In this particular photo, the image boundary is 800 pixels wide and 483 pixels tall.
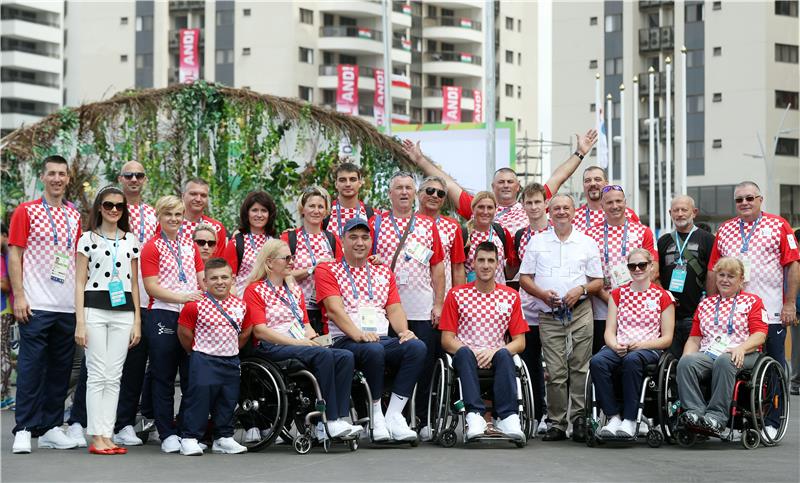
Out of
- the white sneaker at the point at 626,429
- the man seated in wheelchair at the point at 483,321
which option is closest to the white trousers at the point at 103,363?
the man seated in wheelchair at the point at 483,321

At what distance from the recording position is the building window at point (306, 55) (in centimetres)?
7606

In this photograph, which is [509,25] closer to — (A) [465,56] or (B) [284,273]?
(A) [465,56]

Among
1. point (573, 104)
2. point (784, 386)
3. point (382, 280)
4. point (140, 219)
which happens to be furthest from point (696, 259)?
point (573, 104)

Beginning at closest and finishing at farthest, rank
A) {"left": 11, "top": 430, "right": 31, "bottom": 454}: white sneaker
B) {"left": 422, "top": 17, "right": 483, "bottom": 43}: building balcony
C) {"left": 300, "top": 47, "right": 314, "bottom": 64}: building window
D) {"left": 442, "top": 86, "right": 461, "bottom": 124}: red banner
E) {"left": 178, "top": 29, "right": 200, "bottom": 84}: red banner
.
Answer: {"left": 11, "top": 430, "right": 31, "bottom": 454}: white sneaker, {"left": 178, "top": 29, "right": 200, "bottom": 84}: red banner, {"left": 300, "top": 47, "right": 314, "bottom": 64}: building window, {"left": 442, "top": 86, "right": 461, "bottom": 124}: red banner, {"left": 422, "top": 17, "right": 483, "bottom": 43}: building balcony

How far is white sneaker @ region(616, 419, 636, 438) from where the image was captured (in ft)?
32.7

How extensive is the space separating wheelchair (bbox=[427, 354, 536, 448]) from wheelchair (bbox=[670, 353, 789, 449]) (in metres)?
1.07

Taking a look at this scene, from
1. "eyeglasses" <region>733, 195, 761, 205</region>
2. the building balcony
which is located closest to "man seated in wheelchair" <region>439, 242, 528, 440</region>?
"eyeglasses" <region>733, 195, 761, 205</region>

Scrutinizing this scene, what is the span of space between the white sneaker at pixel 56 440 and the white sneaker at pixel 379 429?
212 centimetres

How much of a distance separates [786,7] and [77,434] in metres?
58.6

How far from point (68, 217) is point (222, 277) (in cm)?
120

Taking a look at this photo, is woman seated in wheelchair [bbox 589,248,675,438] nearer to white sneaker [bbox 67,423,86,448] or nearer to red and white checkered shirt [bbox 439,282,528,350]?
red and white checkered shirt [bbox 439,282,528,350]

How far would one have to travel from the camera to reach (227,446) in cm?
971

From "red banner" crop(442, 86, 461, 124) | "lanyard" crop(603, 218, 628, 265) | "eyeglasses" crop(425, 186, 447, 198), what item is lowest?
"lanyard" crop(603, 218, 628, 265)

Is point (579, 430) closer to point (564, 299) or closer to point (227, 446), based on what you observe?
point (564, 299)
